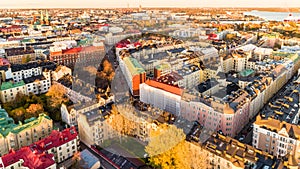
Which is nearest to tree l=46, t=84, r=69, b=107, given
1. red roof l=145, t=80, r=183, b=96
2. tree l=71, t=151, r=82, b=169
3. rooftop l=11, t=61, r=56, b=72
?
rooftop l=11, t=61, r=56, b=72

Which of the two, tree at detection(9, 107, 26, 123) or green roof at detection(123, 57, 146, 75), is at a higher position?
green roof at detection(123, 57, 146, 75)

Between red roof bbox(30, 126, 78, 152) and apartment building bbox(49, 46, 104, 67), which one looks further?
apartment building bbox(49, 46, 104, 67)

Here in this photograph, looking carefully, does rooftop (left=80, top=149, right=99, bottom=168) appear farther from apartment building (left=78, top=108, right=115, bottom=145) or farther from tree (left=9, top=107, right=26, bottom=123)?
tree (left=9, top=107, right=26, bottom=123)

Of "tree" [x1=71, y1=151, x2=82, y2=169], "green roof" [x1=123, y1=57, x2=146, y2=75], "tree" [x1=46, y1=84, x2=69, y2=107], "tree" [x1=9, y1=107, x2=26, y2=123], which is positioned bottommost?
"tree" [x1=71, y1=151, x2=82, y2=169]

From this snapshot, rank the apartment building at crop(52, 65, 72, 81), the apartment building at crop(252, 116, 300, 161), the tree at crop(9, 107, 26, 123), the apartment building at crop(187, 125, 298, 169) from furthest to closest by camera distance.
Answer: the apartment building at crop(52, 65, 72, 81), the tree at crop(9, 107, 26, 123), the apartment building at crop(252, 116, 300, 161), the apartment building at crop(187, 125, 298, 169)

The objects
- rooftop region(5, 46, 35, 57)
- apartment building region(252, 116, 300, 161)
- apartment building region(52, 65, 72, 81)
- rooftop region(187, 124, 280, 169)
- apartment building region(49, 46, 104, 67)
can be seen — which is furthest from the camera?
rooftop region(5, 46, 35, 57)

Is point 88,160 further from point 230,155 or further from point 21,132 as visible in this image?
point 230,155

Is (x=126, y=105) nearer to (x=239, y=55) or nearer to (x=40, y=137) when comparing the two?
(x=40, y=137)
